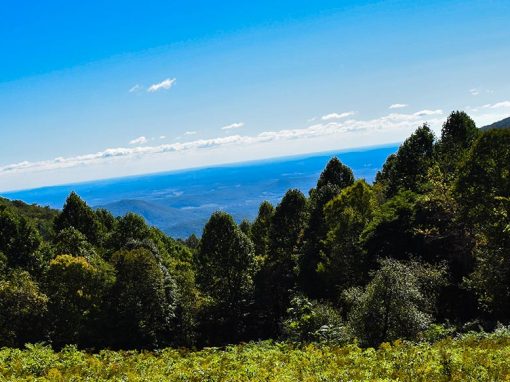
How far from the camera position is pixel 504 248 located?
29312 mm

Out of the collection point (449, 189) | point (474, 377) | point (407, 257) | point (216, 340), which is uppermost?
point (449, 189)

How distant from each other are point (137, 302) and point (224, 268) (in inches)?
469

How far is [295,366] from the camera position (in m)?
15.4

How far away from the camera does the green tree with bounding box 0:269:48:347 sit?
3472 centimetres

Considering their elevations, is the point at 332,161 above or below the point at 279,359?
above

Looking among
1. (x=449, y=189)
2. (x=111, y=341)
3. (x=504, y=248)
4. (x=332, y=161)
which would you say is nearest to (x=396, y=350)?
(x=504, y=248)

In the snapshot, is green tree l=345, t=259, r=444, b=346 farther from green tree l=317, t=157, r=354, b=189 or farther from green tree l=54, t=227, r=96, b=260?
green tree l=317, t=157, r=354, b=189

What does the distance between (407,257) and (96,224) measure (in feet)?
128

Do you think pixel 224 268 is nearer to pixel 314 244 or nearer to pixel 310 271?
pixel 310 271

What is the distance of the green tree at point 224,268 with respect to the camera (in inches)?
1956

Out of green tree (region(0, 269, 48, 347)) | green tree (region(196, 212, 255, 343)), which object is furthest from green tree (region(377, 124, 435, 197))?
green tree (region(0, 269, 48, 347))

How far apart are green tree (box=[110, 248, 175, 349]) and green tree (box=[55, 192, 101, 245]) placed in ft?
53.5

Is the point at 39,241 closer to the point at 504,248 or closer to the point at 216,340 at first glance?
the point at 216,340

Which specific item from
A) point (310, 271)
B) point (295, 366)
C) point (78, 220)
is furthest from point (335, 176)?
point (295, 366)
